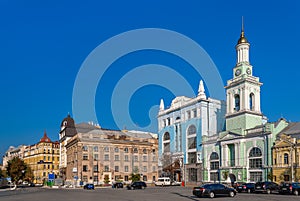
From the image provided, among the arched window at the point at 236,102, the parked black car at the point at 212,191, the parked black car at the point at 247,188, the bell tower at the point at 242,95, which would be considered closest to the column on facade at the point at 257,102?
the bell tower at the point at 242,95

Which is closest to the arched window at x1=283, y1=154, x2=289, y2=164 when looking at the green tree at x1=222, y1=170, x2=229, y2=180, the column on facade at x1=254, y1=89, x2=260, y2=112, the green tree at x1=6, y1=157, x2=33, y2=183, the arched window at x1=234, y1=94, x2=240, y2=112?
the green tree at x1=222, y1=170, x2=229, y2=180

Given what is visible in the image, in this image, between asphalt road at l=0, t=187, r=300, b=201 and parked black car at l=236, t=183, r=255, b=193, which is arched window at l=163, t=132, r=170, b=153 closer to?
parked black car at l=236, t=183, r=255, b=193

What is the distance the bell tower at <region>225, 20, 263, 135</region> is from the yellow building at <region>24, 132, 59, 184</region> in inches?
3378

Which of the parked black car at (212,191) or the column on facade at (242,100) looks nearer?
the parked black car at (212,191)

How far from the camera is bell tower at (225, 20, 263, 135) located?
246 ft

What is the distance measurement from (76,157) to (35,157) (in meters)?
57.7

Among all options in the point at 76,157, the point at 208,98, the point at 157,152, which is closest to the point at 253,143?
the point at 208,98

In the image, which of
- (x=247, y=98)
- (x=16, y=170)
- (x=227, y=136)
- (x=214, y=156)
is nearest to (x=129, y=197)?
(x=227, y=136)

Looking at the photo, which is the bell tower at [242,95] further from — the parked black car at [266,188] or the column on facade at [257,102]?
the parked black car at [266,188]

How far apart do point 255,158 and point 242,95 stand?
43.7 ft

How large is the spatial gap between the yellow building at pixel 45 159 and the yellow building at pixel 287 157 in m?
97.0

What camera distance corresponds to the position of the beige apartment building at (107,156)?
9362 cm

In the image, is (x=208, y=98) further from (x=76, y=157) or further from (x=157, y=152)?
(x=76, y=157)

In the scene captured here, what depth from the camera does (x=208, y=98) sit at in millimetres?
88812
